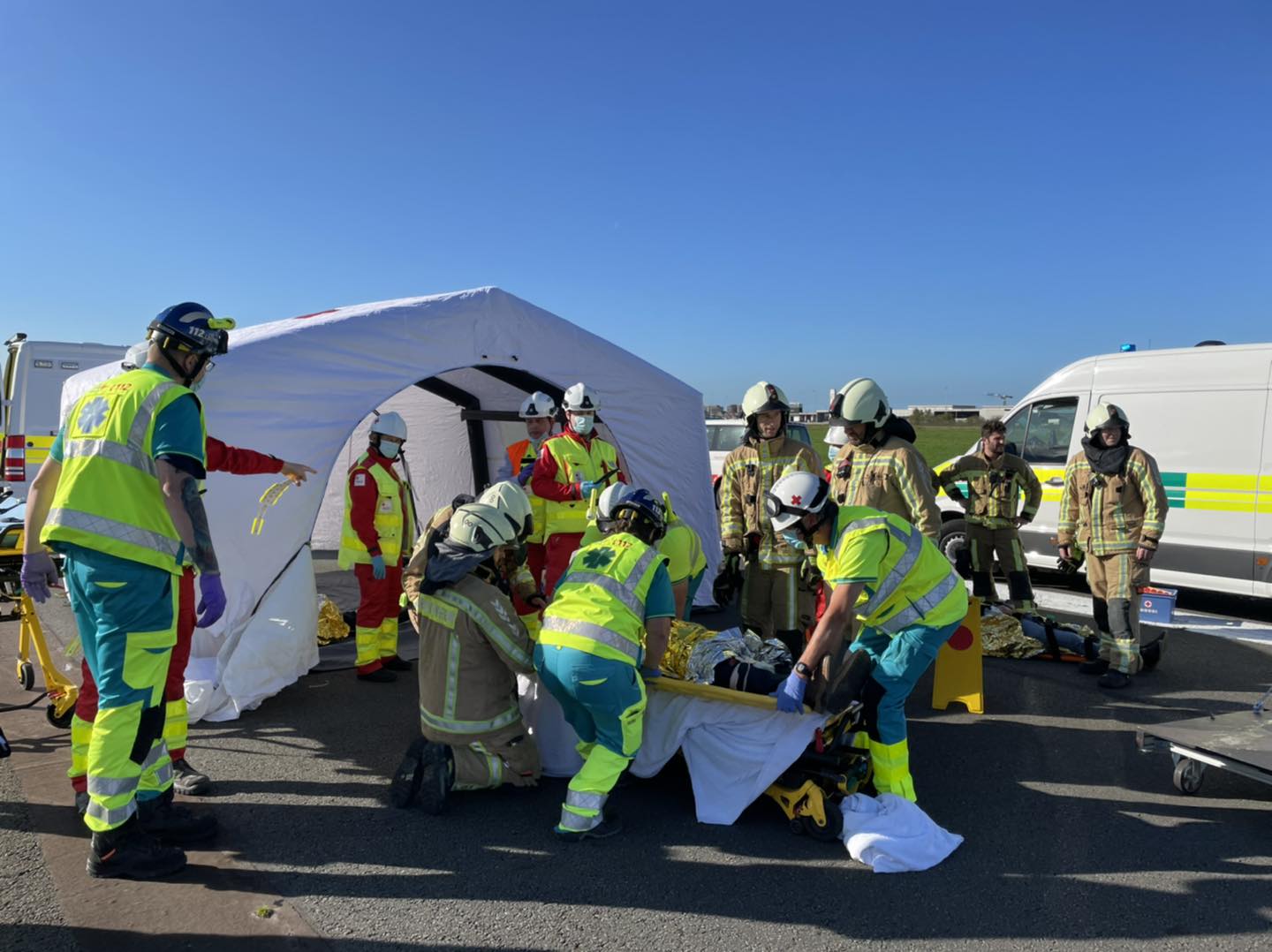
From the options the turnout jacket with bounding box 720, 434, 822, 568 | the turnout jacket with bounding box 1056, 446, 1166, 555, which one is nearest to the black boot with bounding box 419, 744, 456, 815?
the turnout jacket with bounding box 720, 434, 822, 568

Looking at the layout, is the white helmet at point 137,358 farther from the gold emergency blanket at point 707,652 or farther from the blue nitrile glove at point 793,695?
the blue nitrile glove at point 793,695

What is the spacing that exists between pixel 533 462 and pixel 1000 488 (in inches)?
159

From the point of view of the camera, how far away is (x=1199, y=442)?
8.33m

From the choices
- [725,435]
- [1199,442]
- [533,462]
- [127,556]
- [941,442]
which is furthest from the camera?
[941,442]

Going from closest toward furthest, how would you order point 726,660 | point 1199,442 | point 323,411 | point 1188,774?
point 1188,774
point 726,660
point 323,411
point 1199,442

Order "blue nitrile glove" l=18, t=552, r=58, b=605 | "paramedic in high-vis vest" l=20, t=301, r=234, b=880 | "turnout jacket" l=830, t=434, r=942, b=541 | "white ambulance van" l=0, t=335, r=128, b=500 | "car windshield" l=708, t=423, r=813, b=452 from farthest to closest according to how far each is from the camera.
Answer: "car windshield" l=708, t=423, r=813, b=452 → "white ambulance van" l=0, t=335, r=128, b=500 → "turnout jacket" l=830, t=434, r=942, b=541 → "blue nitrile glove" l=18, t=552, r=58, b=605 → "paramedic in high-vis vest" l=20, t=301, r=234, b=880

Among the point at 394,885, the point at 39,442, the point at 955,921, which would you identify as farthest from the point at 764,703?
the point at 39,442

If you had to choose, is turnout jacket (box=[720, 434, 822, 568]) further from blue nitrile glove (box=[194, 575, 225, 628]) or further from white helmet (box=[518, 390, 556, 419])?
blue nitrile glove (box=[194, 575, 225, 628])

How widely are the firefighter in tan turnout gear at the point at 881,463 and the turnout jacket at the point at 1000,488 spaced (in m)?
1.89

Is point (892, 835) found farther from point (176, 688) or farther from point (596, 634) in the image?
point (176, 688)

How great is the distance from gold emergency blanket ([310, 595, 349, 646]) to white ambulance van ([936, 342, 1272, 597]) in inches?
279

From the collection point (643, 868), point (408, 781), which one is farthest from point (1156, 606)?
point (408, 781)

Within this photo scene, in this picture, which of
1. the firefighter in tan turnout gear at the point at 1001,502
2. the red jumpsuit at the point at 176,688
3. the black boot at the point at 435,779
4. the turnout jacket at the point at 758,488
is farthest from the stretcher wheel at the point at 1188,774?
the red jumpsuit at the point at 176,688

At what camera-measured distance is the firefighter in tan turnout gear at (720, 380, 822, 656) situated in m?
6.10
